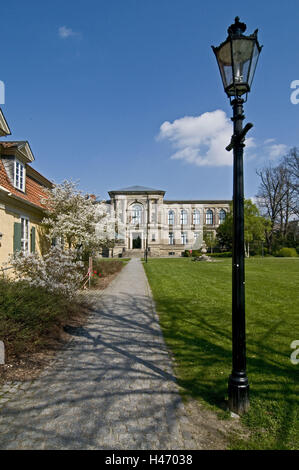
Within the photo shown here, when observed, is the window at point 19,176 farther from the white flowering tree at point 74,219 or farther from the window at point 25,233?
the white flowering tree at point 74,219

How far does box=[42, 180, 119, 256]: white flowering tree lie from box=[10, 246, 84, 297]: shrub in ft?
12.1

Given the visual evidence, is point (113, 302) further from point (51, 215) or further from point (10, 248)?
point (51, 215)

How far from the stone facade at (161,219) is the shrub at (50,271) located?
41.9m

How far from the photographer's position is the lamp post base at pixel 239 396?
3.22 m

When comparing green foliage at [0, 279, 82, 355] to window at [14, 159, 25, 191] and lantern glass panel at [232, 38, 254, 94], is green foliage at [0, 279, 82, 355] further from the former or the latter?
window at [14, 159, 25, 191]

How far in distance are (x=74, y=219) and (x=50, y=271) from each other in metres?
5.78

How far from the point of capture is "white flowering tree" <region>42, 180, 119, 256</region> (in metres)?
13.7

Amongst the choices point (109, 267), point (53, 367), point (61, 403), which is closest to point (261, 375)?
point (61, 403)

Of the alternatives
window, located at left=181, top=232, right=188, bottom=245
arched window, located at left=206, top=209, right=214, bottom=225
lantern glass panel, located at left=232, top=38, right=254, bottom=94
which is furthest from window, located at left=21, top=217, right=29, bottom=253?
arched window, located at left=206, top=209, right=214, bottom=225

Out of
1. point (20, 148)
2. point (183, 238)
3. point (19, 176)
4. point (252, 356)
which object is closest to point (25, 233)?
point (19, 176)

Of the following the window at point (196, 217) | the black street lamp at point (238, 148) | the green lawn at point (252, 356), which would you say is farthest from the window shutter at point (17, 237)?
the window at point (196, 217)

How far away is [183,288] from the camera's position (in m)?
12.5
